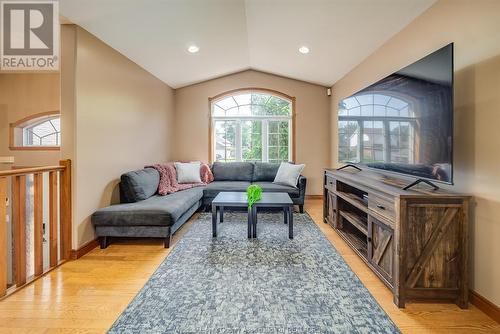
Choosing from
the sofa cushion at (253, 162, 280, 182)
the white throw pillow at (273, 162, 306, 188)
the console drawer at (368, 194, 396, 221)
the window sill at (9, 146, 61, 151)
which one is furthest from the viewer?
the sofa cushion at (253, 162, 280, 182)

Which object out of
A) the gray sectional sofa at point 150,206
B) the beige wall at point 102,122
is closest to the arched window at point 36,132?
the beige wall at point 102,122

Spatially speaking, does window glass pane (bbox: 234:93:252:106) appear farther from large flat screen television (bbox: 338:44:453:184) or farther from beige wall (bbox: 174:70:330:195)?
large flat screen television (bbox: 338:44:453:184)

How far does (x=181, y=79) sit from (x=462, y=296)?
4.97 meters

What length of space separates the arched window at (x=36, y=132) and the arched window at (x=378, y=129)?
4.43 m

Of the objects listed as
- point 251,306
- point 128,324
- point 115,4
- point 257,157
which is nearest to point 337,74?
point 257,157

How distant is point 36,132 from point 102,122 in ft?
7.37

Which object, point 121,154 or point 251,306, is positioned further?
point 121,154

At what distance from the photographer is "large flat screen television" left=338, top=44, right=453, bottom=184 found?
172 cm

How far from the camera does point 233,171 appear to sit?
5.07 m

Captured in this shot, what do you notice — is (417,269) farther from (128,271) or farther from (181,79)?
(181,79)

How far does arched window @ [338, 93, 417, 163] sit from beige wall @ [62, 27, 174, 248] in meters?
2.98

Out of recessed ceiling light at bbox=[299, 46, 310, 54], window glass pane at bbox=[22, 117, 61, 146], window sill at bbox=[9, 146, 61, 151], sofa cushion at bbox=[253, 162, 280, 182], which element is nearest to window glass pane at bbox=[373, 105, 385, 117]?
recessed ceiling light at bbox=[299, 46, 310, 54]

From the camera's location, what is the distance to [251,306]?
1.75m

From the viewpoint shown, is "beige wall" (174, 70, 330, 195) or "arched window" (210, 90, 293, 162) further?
"arched window" (210, 90, 293, 162)
